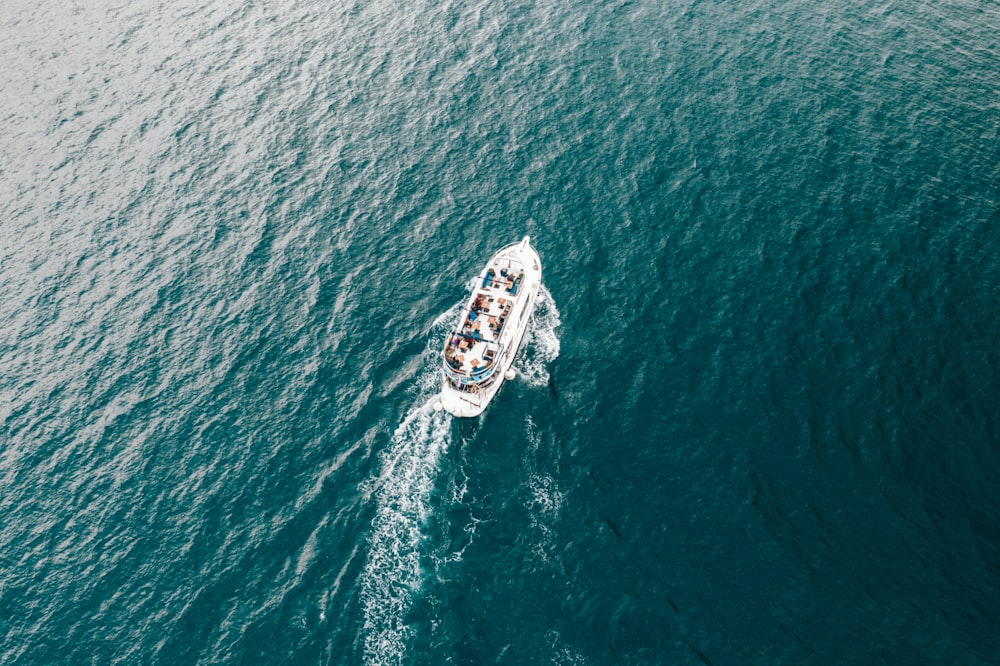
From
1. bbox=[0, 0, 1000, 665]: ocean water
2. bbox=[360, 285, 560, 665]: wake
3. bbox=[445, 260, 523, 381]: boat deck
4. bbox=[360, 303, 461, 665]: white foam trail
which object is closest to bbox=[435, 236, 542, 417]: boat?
bbox=[445, 260, 523, 381]: boat deck

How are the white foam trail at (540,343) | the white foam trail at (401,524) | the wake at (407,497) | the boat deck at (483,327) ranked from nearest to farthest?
the white foam trail at (401,524), the wake at (407,497), the boat deck at (483,327), the white foam trail at (540,343)

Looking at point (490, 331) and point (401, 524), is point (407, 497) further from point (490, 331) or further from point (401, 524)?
point (490, 331)

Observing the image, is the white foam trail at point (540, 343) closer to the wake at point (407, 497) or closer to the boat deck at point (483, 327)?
the wake at point (407, 497)

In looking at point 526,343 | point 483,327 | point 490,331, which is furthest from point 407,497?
point 526,343

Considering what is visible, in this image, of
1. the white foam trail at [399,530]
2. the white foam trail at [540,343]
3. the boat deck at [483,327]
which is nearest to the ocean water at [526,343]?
the white foam trail at [399,530]

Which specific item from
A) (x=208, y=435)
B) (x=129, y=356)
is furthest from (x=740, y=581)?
(x=129, y=356)

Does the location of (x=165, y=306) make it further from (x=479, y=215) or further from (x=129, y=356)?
(x=479, y=215)
